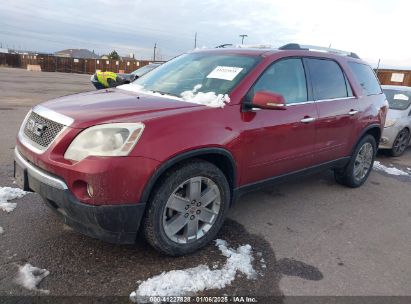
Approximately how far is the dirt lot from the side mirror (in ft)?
4.24

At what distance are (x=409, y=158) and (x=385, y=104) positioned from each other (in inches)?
110

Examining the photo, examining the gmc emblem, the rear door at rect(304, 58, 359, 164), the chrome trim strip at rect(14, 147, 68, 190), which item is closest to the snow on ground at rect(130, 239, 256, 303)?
the chrome trim strip at rect(14, 147, 68, 190)

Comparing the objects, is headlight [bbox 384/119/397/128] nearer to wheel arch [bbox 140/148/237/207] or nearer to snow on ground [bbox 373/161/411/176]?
snow on ground [bbox 373/161/411/176]

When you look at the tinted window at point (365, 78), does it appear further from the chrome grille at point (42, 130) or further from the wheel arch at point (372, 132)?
the chrome grille at point (42, 130)

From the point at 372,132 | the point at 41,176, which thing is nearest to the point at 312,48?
the point at 372,132

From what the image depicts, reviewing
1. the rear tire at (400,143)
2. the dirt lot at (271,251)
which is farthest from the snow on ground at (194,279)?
the rear tire at (400,143)

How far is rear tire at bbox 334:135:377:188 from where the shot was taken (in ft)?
16.6

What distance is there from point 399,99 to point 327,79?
4807 mm

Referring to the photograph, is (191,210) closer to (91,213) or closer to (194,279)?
(194,279)

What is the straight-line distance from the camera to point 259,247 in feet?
11.0

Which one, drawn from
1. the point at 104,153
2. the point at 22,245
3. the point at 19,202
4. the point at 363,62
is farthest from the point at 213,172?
the point at 363,62

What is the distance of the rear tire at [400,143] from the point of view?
7.52m

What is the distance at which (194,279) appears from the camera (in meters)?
2.73

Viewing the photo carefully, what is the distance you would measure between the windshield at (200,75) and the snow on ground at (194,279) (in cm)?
150
